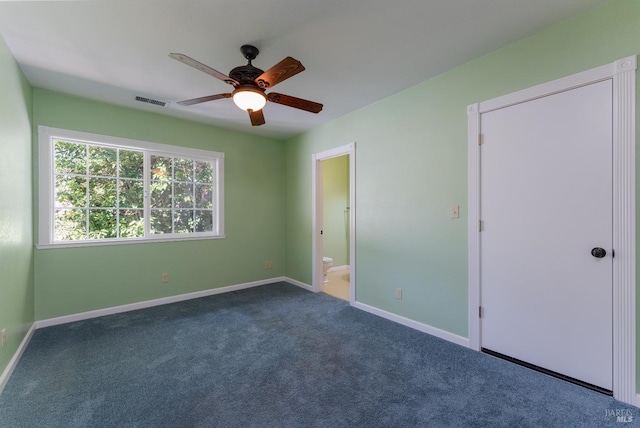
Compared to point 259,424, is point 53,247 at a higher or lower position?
higher

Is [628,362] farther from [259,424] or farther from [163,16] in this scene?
[163,16]

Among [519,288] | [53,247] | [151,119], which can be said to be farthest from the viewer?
[151,119]

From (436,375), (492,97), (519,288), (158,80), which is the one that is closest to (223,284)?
(158,80)

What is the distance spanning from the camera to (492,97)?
230cm

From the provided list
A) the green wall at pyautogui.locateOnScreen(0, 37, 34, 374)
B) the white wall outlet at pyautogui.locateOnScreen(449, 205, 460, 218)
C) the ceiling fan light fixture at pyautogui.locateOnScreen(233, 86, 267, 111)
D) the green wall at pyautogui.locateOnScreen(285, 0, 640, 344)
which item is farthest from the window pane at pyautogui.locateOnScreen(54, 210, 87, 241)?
the white wall outlet at pyautogui.locateOnScreen(449, 205, 460, 218)

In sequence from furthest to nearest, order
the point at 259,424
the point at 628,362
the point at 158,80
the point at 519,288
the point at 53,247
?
the point at 53,247 → the point at 158,80 → the point at 519,288 → the point at 628,362 → the point at 259,424

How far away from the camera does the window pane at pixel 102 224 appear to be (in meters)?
3.25

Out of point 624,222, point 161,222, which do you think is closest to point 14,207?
point 161,222

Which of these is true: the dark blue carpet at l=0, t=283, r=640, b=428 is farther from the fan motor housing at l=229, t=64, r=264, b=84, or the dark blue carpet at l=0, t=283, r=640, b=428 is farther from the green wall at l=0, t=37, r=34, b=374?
the fan motor housing at l=229, t=64, r=264, b=84

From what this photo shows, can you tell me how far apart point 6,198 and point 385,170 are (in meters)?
3.30

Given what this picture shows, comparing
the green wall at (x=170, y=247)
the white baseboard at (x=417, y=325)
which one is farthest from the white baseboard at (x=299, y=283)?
the white baseboard at (x=417, y=325)

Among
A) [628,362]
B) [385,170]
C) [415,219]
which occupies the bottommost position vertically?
[628,362]

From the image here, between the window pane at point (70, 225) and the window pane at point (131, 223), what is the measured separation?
362 millimetres

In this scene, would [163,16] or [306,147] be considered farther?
[306,147]
